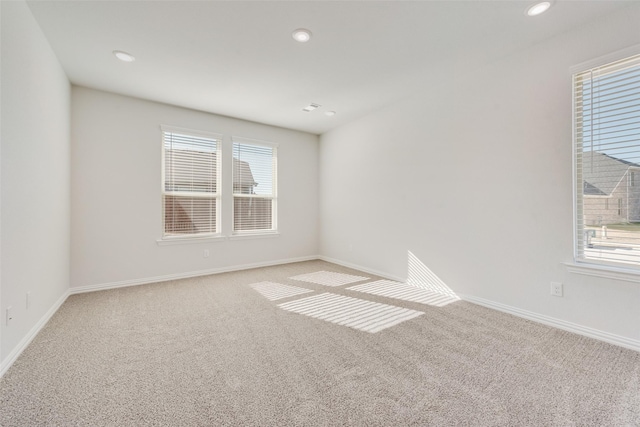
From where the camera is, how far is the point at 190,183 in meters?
4.24

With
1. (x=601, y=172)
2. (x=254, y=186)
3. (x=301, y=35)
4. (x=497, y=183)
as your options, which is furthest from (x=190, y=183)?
(x=601, y=172)

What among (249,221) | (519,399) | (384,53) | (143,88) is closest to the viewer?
(519,399)

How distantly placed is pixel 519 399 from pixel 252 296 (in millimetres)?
2660

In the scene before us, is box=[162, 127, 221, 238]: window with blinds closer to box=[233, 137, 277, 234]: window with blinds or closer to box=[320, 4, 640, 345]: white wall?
box=[233, 137, 277, 234]: window with blinds

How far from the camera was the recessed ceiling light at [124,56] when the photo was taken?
2.65 meters

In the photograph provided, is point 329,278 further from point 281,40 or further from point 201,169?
point 281,40

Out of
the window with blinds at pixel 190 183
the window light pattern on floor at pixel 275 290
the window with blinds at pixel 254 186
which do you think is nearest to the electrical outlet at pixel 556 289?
the window light pattern on floor at pixel 275 290

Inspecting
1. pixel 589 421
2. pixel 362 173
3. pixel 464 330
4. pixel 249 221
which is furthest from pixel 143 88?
pixel 589 421

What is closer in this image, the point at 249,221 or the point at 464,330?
the point at 464,330

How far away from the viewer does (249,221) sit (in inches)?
191

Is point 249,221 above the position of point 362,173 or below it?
below

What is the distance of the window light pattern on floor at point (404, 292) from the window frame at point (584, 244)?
3.96 ft

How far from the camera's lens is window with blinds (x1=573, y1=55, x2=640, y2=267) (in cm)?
210

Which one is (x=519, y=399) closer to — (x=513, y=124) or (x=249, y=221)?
(x=513, y=124)
